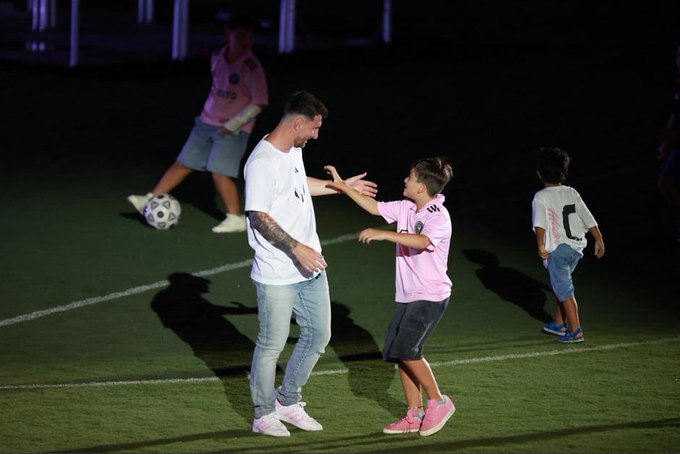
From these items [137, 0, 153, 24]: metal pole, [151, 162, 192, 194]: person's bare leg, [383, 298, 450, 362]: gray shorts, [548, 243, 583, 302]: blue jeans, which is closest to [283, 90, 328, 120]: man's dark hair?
[383, 298, 450, 362]: gray shorts

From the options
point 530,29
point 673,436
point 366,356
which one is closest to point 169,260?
point 366,356

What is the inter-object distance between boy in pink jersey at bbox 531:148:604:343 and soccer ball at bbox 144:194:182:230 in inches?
209

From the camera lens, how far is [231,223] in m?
15.3

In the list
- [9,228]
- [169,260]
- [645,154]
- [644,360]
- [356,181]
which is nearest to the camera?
[356,181]

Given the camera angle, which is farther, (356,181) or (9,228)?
(9,228)

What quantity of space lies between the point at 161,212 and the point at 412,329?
6855mm

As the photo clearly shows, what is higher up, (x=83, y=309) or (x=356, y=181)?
(x=356, y=181)

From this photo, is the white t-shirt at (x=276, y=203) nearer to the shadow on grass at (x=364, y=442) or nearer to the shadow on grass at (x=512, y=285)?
the shadow on grass at (x=364, y=442)

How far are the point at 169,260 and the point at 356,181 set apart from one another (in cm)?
513

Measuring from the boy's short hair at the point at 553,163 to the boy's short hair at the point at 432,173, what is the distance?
2.29m

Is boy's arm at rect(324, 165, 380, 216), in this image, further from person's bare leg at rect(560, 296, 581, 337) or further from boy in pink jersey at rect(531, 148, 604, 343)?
person's bare leg at rect(560, 296, 581, 337)

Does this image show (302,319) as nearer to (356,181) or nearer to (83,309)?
(356,181)

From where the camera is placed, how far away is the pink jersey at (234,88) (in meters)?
14.5

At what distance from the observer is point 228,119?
1475 centimetres
